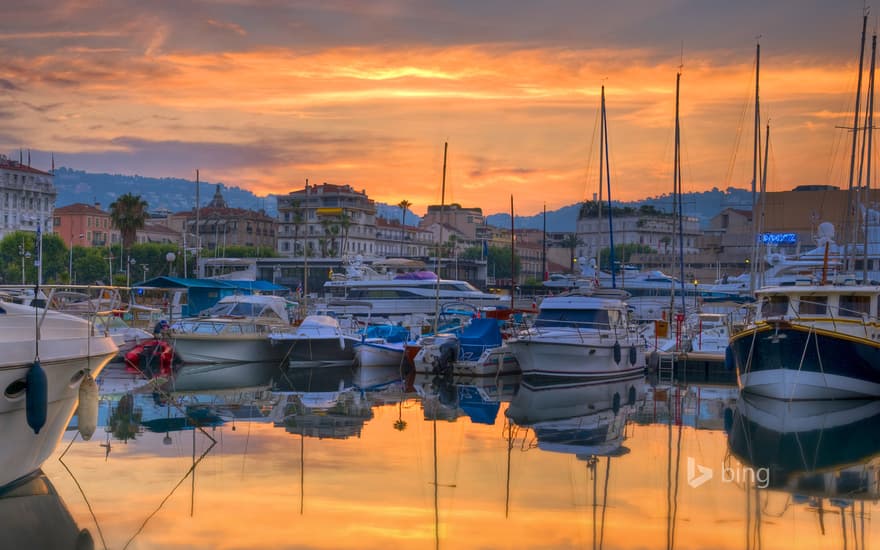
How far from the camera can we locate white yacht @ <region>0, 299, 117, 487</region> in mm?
14969

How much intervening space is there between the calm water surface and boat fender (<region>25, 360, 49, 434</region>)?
4.12ft

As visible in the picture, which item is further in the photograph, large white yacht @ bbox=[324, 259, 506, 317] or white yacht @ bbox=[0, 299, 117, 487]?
large white yacht @ bbox=[324, 259, 506, 317]

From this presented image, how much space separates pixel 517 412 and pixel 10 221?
446ft

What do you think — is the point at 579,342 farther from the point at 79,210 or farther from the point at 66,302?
the point at 79,210

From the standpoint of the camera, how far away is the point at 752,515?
15328mm

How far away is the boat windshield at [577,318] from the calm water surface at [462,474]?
6398 mm

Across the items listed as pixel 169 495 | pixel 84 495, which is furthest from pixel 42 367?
pixel 169 495

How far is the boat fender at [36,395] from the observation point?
590 inches

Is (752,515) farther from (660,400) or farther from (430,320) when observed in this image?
(430,320)

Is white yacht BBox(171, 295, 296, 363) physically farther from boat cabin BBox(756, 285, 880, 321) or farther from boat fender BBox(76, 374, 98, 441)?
boat fender BBox(76, 374, 98, 441)

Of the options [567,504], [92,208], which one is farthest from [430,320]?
[92,208]

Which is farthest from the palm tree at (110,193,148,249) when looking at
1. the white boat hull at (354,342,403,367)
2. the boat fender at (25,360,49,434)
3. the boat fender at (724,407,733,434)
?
the boat fender at (25,360,49,434)

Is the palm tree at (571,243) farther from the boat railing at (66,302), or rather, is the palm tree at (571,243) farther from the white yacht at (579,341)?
the boat railing at (66,302)

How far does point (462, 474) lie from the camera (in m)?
18.2
